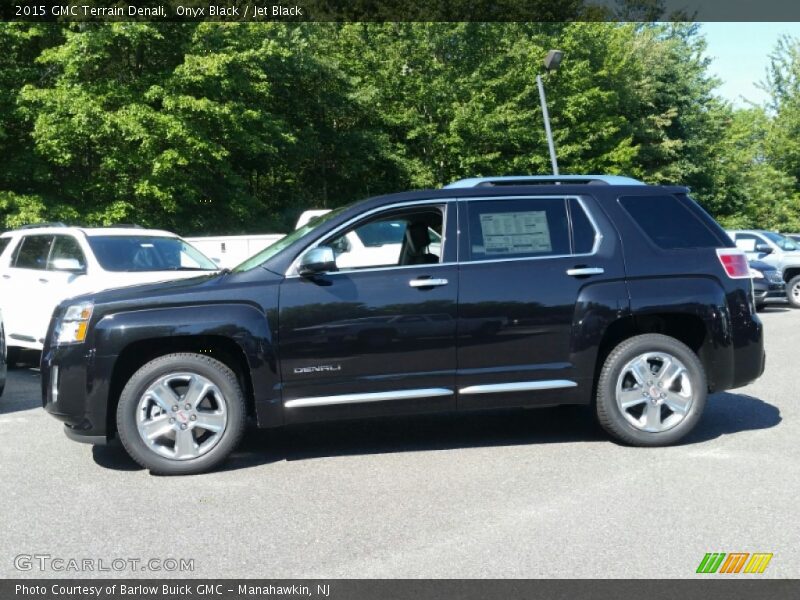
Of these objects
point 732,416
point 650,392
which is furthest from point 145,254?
point 732,416

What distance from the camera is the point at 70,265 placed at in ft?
33.9

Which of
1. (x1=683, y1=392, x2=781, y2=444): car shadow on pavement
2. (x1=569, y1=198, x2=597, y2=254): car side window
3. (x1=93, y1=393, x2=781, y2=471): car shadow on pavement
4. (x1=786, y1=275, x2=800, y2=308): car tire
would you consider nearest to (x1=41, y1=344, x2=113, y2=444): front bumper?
(x1=93, y1=393, x2=781, y2=471): car shadow on pavement

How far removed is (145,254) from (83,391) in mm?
5237

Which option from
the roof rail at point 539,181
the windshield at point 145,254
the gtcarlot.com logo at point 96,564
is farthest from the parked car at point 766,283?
the gtcarlot.com logo at point 96,564

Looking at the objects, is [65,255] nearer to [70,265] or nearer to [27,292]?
[27,292]

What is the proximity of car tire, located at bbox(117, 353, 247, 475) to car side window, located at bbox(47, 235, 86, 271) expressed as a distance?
488 centimetres

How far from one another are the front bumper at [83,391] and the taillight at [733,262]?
175 inches

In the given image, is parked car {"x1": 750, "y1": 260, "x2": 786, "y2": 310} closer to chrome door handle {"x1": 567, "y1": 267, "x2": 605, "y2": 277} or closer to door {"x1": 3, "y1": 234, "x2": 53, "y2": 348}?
chrome door handle {"x1": 567, "y1": 267, "x2": 605, "y2": 277}

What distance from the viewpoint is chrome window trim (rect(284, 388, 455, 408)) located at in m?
6.10

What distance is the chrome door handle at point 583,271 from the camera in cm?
646

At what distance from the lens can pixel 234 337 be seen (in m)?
6.03

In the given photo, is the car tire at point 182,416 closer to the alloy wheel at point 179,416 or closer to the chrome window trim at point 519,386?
the alloy wheel at point 179,416

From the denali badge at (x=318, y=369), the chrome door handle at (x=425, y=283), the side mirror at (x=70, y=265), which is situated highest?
the chrome door handle at (x=425, y=283)

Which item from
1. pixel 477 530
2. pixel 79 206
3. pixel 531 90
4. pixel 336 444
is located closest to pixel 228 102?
pixel 79 206
